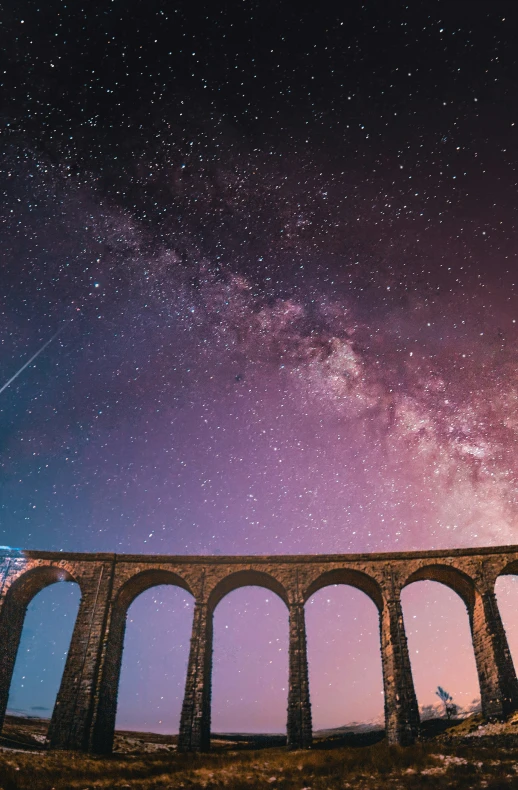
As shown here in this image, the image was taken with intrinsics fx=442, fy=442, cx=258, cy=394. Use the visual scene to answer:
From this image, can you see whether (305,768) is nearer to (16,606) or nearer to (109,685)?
(109,685)

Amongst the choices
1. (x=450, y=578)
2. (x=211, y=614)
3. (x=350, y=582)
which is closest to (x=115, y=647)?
(x=211, y=614)

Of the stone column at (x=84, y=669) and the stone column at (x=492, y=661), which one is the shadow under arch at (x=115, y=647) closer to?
the stone column at (x=84, y=669)

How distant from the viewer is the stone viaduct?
21.4 m

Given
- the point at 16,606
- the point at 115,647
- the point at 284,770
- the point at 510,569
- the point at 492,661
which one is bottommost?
the point at 284,770

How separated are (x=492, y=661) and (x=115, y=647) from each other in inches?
768

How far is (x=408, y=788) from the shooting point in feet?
48.2

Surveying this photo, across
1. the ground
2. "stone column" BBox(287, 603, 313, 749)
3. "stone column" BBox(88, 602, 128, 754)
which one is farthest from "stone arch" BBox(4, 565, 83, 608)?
"stone column" BBox(287, 603, 313, 749)

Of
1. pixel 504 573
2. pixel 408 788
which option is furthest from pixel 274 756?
pixel 504 573

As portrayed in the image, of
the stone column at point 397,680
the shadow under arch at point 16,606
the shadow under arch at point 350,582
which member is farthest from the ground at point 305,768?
the shadow under arch at point 350,582

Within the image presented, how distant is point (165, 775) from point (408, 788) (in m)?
9.21

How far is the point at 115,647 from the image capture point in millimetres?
24109

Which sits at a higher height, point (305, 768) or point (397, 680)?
point (397, 680)

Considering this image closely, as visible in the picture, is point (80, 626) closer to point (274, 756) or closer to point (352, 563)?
point (274, 756)

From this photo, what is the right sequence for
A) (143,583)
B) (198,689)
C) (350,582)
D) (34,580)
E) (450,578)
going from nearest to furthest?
(198,689), (450,578), (34,580), (143,583), (350,582)
